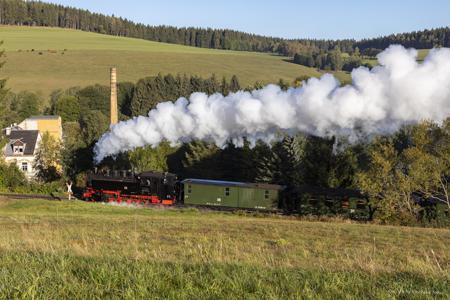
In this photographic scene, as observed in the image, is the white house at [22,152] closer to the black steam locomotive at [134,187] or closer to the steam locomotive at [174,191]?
the steam locomotive at [174,191]

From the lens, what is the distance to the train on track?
41531mm

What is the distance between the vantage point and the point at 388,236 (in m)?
26.1

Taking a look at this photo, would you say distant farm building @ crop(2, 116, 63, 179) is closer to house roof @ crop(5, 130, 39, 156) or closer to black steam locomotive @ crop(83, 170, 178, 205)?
house roof @ crop(5, 130, 39, 156)

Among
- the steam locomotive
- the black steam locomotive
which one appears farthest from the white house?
the black steam locomotive

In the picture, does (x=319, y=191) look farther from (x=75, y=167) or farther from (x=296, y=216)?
(x=75, y=167)

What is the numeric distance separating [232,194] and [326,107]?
16.7m

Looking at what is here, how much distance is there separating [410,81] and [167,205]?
86.0 ft

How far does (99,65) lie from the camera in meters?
175

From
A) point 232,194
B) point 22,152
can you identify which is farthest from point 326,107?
point 22,152

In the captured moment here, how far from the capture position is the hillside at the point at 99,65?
162125 millimetres

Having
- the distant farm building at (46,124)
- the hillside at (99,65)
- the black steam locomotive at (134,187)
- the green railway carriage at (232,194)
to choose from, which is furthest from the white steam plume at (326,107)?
the hillside at (99,65)

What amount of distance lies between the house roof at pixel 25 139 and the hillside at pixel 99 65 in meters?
73.6

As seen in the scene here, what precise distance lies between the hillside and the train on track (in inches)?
4486

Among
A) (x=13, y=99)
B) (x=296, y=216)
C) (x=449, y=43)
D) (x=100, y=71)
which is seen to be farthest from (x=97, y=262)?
(x=449, y=43)
